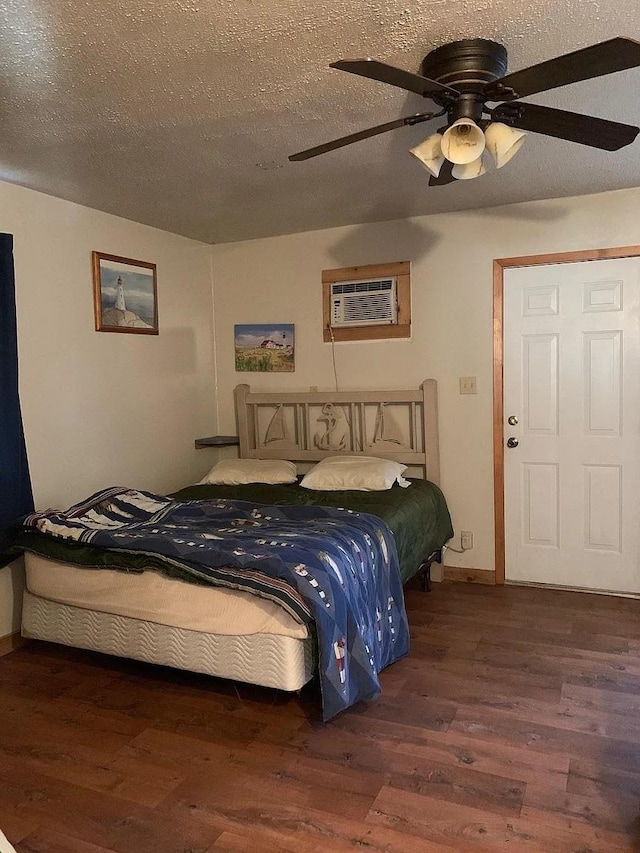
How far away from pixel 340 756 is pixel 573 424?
7.92ft

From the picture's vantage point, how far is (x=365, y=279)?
13.9ft

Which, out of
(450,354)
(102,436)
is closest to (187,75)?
(102,436)

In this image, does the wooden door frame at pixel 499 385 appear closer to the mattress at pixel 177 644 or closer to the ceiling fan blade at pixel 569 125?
the ceiling fan blade at pixel 569 125

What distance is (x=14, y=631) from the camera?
Answer: 10.7 feet

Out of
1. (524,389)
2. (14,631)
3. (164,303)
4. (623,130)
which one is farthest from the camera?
(164,303)

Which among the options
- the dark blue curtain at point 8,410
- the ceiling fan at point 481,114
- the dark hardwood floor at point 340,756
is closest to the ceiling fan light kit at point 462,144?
the ceiling fan at point 481,114

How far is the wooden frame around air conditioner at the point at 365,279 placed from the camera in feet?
13.6

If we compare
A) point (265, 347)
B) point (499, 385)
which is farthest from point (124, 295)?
point (499, 385)

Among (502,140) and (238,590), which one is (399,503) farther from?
(502,140)

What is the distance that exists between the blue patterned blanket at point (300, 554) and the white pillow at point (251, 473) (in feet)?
2.05

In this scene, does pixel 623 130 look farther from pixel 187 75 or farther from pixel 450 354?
pixel 450 354

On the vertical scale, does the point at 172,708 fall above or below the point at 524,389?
below

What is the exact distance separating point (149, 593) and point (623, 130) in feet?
7.73

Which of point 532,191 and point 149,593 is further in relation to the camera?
point 532,191
